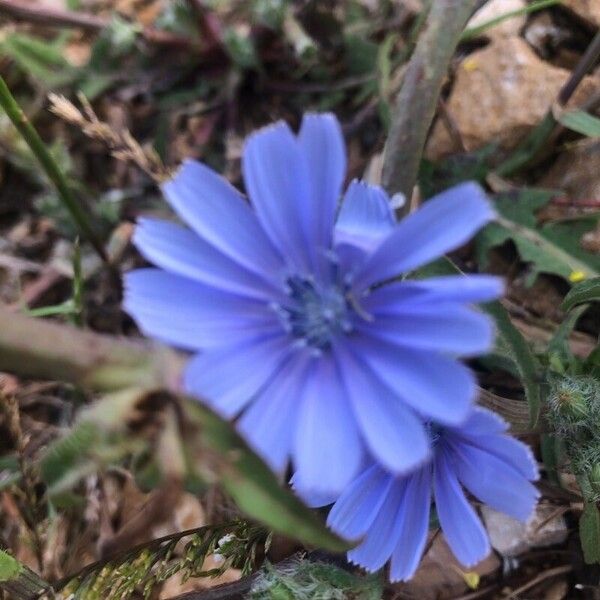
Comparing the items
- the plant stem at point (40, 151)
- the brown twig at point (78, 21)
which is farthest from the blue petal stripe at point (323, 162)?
the brown twig at point (78, 21)

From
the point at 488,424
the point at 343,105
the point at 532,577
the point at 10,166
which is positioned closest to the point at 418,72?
the point at 488,424

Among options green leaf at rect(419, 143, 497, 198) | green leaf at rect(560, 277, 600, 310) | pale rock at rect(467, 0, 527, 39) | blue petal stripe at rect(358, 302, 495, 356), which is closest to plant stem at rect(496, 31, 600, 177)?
green leaf at rect(419, 143, 497, 198)

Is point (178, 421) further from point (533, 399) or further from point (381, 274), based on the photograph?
point (533, 399)

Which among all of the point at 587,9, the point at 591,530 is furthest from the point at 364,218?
the point at 587,9

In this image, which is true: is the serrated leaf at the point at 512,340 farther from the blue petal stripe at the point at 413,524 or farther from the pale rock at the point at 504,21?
the pale rock at the point at 504,21

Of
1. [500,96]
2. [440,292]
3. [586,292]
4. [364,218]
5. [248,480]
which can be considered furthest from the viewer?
[500,96]

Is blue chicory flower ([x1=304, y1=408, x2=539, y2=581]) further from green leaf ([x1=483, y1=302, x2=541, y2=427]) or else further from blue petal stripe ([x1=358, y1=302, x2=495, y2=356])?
blue petal stripe ([x1=358, y1=302, x2=495, y2=356])

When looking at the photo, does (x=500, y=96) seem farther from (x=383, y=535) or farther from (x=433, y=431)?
(x=383, y=535)
